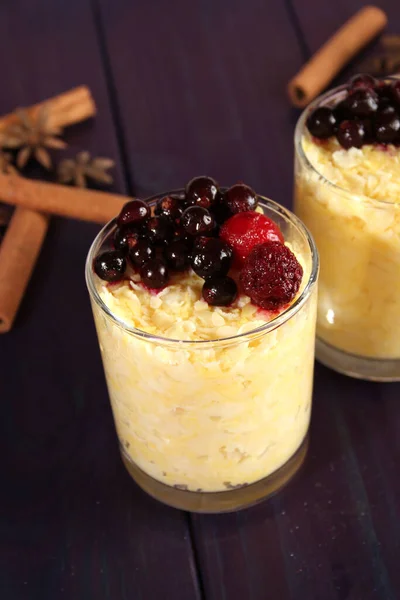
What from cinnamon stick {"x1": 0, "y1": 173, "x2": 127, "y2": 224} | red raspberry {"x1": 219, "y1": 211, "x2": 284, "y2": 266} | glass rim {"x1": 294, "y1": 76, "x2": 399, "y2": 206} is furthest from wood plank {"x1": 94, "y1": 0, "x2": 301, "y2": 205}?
red raspberry {"x1": 219, "y1": 211, "x2": 284, "y2": 266}

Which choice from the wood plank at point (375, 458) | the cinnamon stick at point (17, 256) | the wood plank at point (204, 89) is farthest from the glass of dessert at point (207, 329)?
the wood plank at point (204, 89)

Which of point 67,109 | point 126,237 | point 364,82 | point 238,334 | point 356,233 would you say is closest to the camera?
point 238,334

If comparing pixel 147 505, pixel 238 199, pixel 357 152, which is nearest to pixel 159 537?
pixel 147 505

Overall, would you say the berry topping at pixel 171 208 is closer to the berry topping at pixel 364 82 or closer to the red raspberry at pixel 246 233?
the red raspberry at pixel 246 233

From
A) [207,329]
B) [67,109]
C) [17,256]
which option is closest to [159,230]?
[207,329]

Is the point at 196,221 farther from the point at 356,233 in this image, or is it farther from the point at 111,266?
the point at 356,233

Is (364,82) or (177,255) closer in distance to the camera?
(177,255)

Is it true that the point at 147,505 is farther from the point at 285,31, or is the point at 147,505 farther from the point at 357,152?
the point at 285,31

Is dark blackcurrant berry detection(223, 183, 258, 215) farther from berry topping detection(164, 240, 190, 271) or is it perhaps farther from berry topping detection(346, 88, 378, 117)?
berry topping detection(346, 88, 378, 117)
